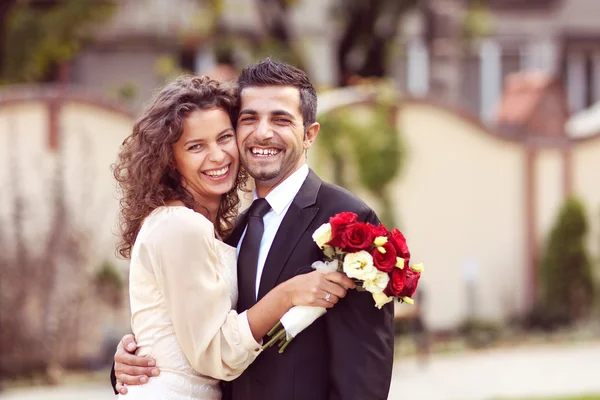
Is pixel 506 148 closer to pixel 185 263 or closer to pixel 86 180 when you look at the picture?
pixel 86 180

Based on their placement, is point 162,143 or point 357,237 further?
point 162,143

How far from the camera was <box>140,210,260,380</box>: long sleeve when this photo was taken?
346 cm

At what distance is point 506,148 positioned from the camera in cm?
1246

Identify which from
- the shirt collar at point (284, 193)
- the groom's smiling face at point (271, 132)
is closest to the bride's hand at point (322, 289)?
the shirt collar at point (284, 193)

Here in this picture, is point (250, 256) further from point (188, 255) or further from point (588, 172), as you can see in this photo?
point (588, 172)

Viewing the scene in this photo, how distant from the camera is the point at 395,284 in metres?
3.30

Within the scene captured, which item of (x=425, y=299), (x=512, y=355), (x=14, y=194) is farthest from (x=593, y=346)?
(x=14, y=194)

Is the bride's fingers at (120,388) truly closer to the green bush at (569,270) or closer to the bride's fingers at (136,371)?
the bride's fingers at (136,371)

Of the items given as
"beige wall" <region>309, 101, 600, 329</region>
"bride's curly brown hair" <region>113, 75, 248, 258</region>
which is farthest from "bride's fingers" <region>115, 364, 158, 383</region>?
"beige wall" <region>309, 101, 600, 329</region>

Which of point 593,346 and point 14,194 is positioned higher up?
point 14,194

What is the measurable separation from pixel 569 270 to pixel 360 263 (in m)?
9.42

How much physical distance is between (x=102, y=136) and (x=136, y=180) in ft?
22.4

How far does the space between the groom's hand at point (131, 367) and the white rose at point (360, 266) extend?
890 millimetres

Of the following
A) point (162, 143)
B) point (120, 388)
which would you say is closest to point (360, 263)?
point (162, 143)
